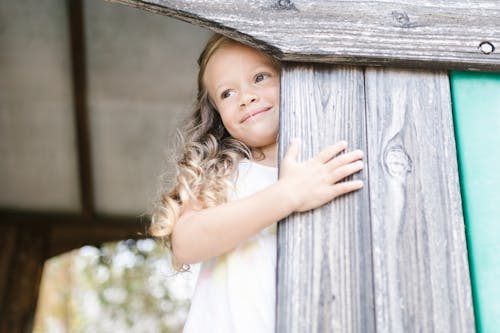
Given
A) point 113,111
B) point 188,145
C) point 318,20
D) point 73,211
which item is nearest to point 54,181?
point 73,211

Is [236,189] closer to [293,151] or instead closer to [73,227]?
[293,151]

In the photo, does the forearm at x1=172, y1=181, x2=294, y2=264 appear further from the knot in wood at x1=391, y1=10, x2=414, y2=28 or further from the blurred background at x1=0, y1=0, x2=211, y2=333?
the blurred background at x1=0, y1=0, x2=211, y2=333

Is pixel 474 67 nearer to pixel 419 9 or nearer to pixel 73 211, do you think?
pixel 419 9

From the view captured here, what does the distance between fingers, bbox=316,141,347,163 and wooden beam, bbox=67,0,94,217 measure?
3.47 m

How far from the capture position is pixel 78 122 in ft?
18.0

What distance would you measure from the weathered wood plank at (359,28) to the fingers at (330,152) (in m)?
0.24

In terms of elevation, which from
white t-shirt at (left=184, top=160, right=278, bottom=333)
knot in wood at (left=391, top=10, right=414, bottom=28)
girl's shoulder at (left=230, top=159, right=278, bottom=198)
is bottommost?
white t-shirt at (left=184, top=160, right=278, bottom=333)

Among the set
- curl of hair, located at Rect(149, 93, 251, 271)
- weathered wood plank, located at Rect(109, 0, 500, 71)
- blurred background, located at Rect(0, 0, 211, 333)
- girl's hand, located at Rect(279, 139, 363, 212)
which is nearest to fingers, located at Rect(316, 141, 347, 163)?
girl's hand, located at Rect(279, 139, 363, 212)

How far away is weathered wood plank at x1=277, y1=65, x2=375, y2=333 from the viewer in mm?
1629

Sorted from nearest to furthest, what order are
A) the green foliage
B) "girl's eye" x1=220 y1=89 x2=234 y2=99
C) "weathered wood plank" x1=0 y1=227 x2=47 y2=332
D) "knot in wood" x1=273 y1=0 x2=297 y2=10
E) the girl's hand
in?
1. the girl's hand
2. "knot in wood" x1=273 y1=0 x2=297 y2=10
3. "girl's eye" x1=220 y1=89 x2=234 y2=99
4. "weathered wood plank" x1=0 y1=227 x2=47 y2=332
5. the green foliage

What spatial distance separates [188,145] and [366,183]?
2.22ft

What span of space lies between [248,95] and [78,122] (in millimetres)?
3499

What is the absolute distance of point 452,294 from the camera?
167cm

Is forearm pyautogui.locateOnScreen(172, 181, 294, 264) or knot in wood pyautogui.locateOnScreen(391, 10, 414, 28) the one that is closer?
forearm pyautogui.locateOnScreen(172, 181, 294, 264)
